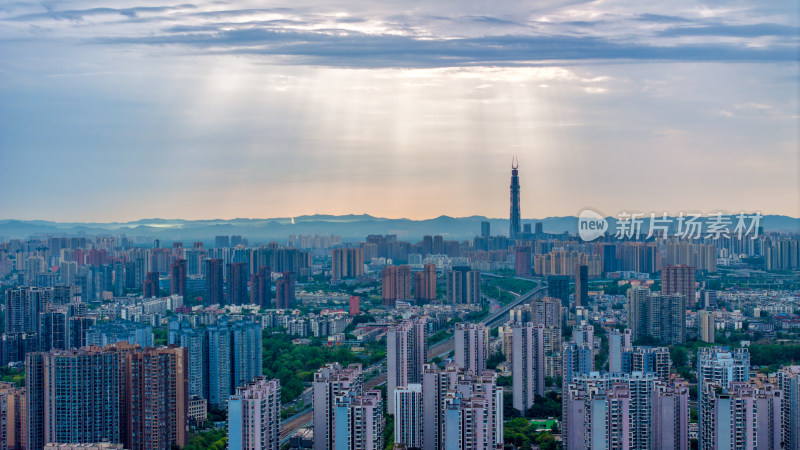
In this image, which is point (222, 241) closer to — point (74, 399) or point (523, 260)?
point (523, 260)

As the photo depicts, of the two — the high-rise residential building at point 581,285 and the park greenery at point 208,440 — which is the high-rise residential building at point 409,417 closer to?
the park greenery at point 208,440

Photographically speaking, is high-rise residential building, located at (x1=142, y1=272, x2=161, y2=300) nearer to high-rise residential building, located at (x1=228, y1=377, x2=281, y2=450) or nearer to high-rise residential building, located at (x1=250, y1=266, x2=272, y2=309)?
high-rise residential building, located at (x1=250, y1=266, x2=272, y2=309)

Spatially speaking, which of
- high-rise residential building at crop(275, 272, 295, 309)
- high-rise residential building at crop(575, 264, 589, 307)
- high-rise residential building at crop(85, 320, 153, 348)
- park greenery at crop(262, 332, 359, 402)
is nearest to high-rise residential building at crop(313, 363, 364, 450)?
park greenery at crop(262, 332, 359, 402)

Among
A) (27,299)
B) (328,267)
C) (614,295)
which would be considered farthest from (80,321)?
(328,267)

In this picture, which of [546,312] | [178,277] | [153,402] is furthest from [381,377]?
[178,277]

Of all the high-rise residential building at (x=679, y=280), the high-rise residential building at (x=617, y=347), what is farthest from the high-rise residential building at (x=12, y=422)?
the high-rise residential building at (x=679, y=280)

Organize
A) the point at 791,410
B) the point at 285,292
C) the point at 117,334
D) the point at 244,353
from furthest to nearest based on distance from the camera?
the point at 285,292 < the point at 117,334 < the point at 244,353 < the point at 791,410

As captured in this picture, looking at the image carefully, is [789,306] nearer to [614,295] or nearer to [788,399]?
[614,295]
